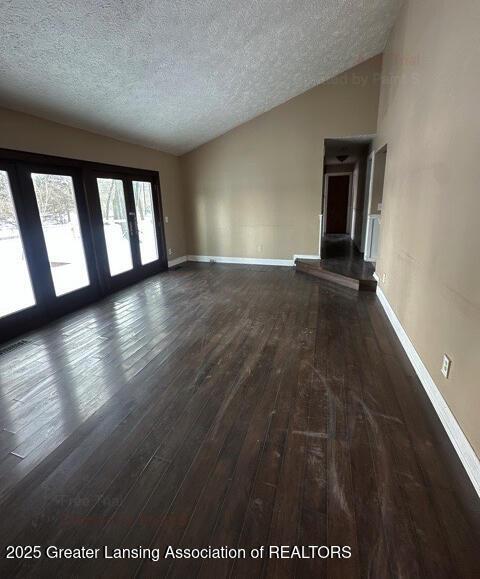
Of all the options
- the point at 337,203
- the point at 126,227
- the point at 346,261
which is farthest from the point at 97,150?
the point at 337,203

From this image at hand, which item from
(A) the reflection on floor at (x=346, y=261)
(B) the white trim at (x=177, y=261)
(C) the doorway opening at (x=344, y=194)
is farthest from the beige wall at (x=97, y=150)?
(A) the reflection on floor at (x=346, y=261)

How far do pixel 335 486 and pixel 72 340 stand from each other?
9.83 ft

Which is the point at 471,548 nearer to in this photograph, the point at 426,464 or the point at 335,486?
the point at 426,464

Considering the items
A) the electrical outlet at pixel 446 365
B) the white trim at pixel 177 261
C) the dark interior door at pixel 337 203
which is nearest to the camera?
the electrical outlet at pixel 446 365

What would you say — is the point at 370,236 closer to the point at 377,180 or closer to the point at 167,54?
the point at 377,180

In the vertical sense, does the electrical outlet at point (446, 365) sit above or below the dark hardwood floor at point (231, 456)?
above

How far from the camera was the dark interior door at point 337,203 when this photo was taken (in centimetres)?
1050

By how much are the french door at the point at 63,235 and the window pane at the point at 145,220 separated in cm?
2

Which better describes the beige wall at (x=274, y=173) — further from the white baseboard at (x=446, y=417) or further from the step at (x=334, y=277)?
the white baseboard at (x=446, y=417)

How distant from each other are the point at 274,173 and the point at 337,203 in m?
5.29

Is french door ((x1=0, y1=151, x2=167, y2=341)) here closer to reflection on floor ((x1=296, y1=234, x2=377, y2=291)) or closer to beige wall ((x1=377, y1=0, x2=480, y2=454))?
reflection on floor ((x1=296, y1=234, x2=377, y2=291))

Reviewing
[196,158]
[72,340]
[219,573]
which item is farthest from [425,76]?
[196,158]

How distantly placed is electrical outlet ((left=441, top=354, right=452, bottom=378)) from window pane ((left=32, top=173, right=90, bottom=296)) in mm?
4361

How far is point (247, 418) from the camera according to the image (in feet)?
6.71
